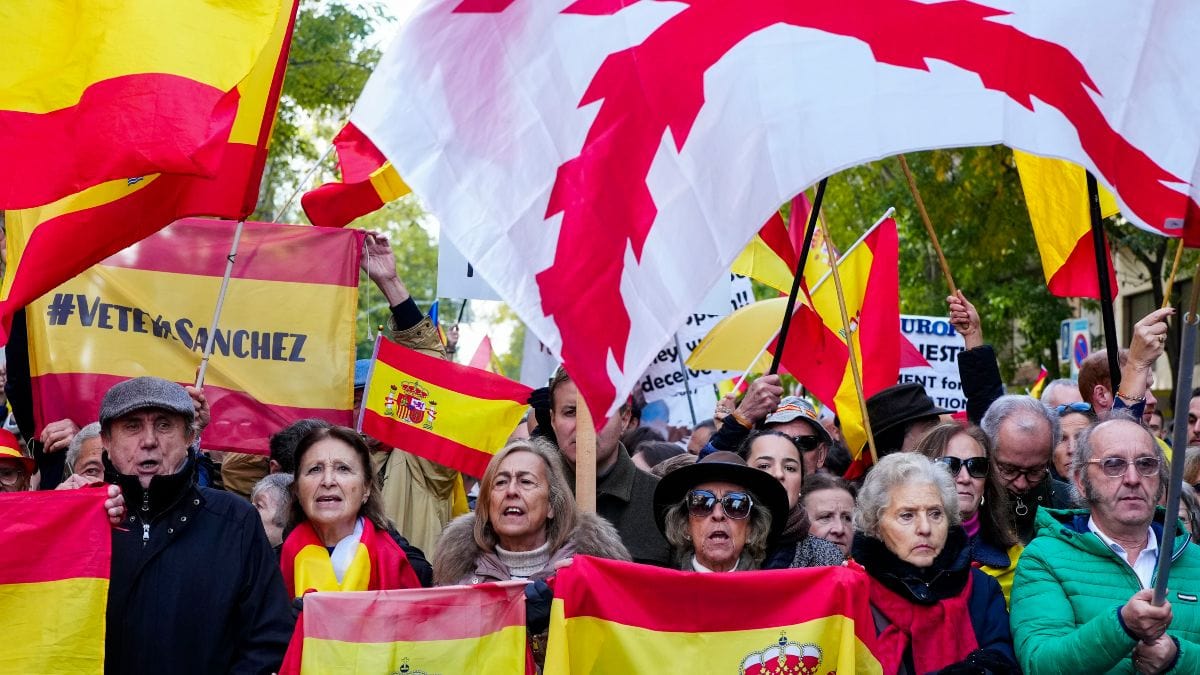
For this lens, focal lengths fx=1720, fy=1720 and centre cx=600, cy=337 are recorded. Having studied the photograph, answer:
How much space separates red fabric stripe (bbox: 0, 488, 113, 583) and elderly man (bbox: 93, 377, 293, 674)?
135 mm

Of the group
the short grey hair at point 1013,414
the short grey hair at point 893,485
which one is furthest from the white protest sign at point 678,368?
the short grey hair at point 893,485

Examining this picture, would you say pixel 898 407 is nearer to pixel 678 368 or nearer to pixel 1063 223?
pixel 1063 223

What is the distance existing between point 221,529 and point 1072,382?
16.8 ft

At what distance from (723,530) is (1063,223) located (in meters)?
2.27

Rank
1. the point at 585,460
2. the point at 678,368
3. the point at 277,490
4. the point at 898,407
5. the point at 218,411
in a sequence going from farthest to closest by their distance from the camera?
the point at 678,368 → the point at 898,407 → the point at 218,411 → the point at 277,490 → the point at 585,460

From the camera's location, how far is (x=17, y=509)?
213 inches

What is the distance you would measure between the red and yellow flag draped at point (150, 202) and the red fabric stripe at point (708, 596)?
1823mm

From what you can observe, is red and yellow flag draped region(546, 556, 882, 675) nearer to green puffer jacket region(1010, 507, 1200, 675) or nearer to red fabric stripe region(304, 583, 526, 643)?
red fabric stripe region(304, 583, 526, 643)

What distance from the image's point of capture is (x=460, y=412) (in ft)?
27.1

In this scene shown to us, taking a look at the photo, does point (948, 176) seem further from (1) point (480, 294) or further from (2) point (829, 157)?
(2) point (829, 157)

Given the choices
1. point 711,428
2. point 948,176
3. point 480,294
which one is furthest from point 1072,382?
point 948,176

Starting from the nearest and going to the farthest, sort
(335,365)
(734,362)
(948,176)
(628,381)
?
(628,381) < (335,365) < (734,362) < (948,176)

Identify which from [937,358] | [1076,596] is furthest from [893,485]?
[937,358]

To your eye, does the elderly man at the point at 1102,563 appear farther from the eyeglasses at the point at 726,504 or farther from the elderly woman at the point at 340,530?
the elderly woman at the point at 340,530
